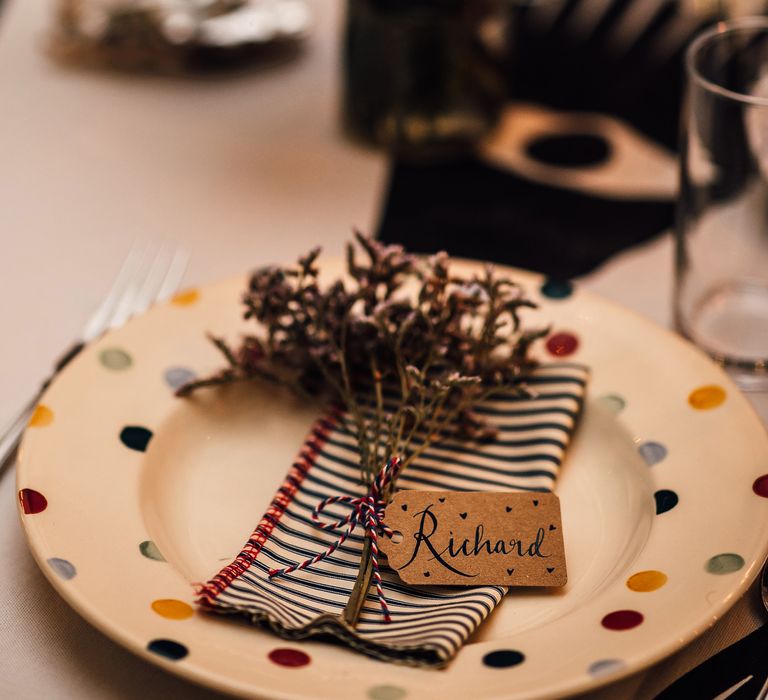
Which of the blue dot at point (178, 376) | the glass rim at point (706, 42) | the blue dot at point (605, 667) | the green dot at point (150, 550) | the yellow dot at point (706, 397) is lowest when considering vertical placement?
the green dot at point (150, 550)

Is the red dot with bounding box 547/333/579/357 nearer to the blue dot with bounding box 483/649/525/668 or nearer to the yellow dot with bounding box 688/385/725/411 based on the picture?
the yellow dot with bounding box 688/385/725/411

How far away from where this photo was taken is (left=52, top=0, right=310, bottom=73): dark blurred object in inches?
55.6

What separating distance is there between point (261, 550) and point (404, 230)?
560 millimetres

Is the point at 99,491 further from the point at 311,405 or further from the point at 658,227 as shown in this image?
the point at 658,227

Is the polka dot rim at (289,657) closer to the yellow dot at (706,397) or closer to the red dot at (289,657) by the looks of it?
the red dot at (289,657)

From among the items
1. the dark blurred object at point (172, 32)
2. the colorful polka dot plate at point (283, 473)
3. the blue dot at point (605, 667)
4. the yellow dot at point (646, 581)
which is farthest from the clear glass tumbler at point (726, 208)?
the dark blurred object at point (172, 32)

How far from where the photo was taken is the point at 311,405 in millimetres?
888

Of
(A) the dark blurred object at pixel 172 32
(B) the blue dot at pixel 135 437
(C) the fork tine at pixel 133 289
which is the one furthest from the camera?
(A) the dark blurred object at pixel 172 32

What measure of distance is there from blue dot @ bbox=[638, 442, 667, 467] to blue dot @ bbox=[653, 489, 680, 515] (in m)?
0.04

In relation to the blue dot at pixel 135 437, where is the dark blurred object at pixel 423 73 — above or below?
above

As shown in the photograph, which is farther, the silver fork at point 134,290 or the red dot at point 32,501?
the silver fork at point 134,290

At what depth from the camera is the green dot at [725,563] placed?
634 mm

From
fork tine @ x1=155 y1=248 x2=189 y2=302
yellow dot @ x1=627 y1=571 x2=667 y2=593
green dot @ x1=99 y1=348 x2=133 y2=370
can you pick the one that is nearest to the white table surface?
fork tine @ x1=155 y1=248 x2=189 y2=302

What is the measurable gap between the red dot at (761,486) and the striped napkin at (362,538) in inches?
6.0
